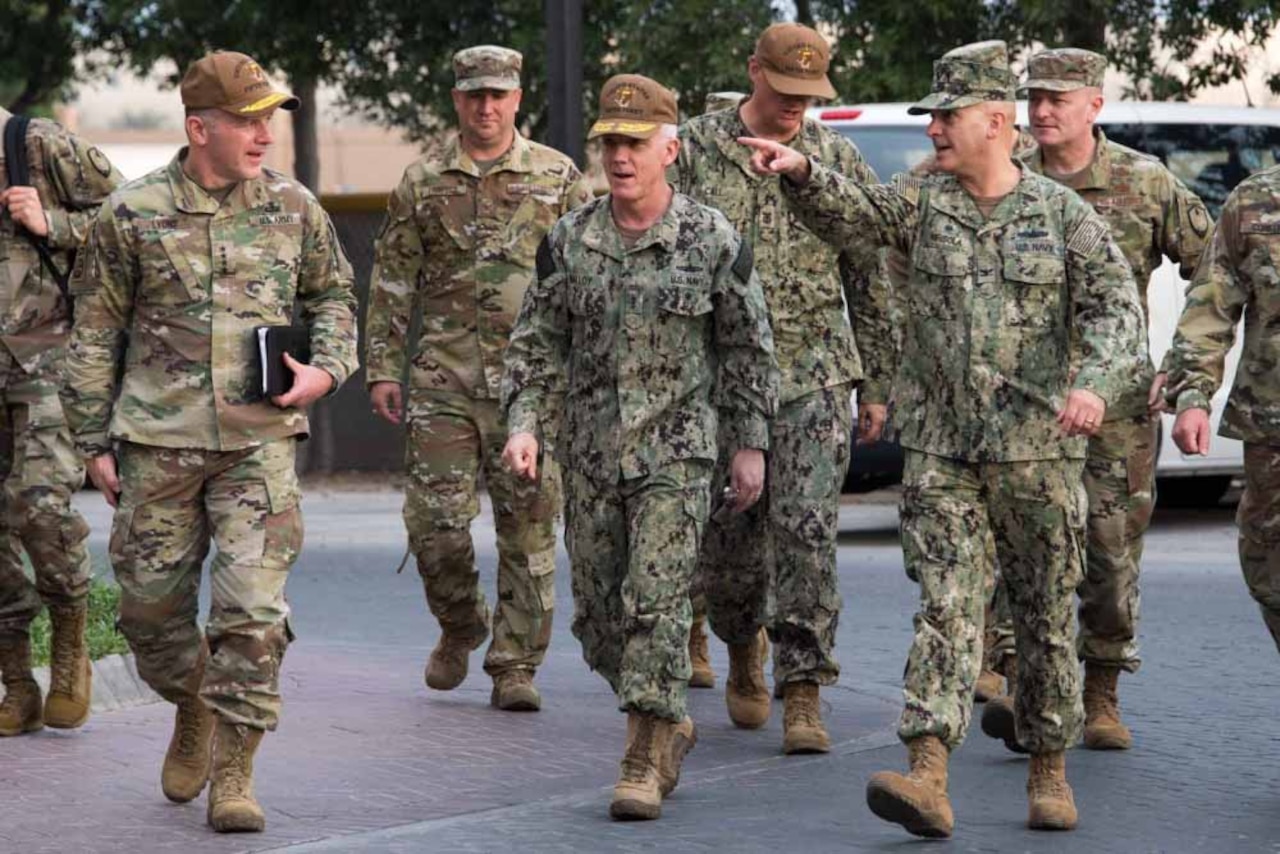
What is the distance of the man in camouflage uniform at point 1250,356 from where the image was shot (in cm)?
721

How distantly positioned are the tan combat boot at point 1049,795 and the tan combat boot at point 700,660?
257 centimetres

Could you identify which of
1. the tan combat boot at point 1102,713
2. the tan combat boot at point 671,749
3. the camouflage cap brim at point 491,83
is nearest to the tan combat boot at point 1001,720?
the tan combat boot at point 1102,713

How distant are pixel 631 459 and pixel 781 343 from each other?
1.18m

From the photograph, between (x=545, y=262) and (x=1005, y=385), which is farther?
(x=545, y=262)

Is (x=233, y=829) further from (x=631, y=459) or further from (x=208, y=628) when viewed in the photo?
(x=631, y=459)

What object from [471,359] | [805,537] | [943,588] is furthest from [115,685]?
[943,588]

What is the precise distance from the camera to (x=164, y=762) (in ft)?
24.7

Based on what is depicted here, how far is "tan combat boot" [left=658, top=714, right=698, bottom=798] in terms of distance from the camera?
726 centimetres

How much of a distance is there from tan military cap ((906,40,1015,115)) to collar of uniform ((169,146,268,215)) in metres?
1.78

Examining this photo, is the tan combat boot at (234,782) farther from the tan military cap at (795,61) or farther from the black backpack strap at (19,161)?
the tan military cap at (795,61)

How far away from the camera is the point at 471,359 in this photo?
362 inches

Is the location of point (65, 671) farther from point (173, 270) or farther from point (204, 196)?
point (204, 196)

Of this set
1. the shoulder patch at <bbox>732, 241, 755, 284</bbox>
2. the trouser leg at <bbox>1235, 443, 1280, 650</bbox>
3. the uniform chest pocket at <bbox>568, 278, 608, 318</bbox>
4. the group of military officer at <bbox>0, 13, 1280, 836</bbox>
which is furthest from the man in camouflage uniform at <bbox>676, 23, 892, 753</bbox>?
the trouser leg at <bbox>1235, 443, 1280, 650</bbox>

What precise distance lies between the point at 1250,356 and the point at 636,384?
1.67m
